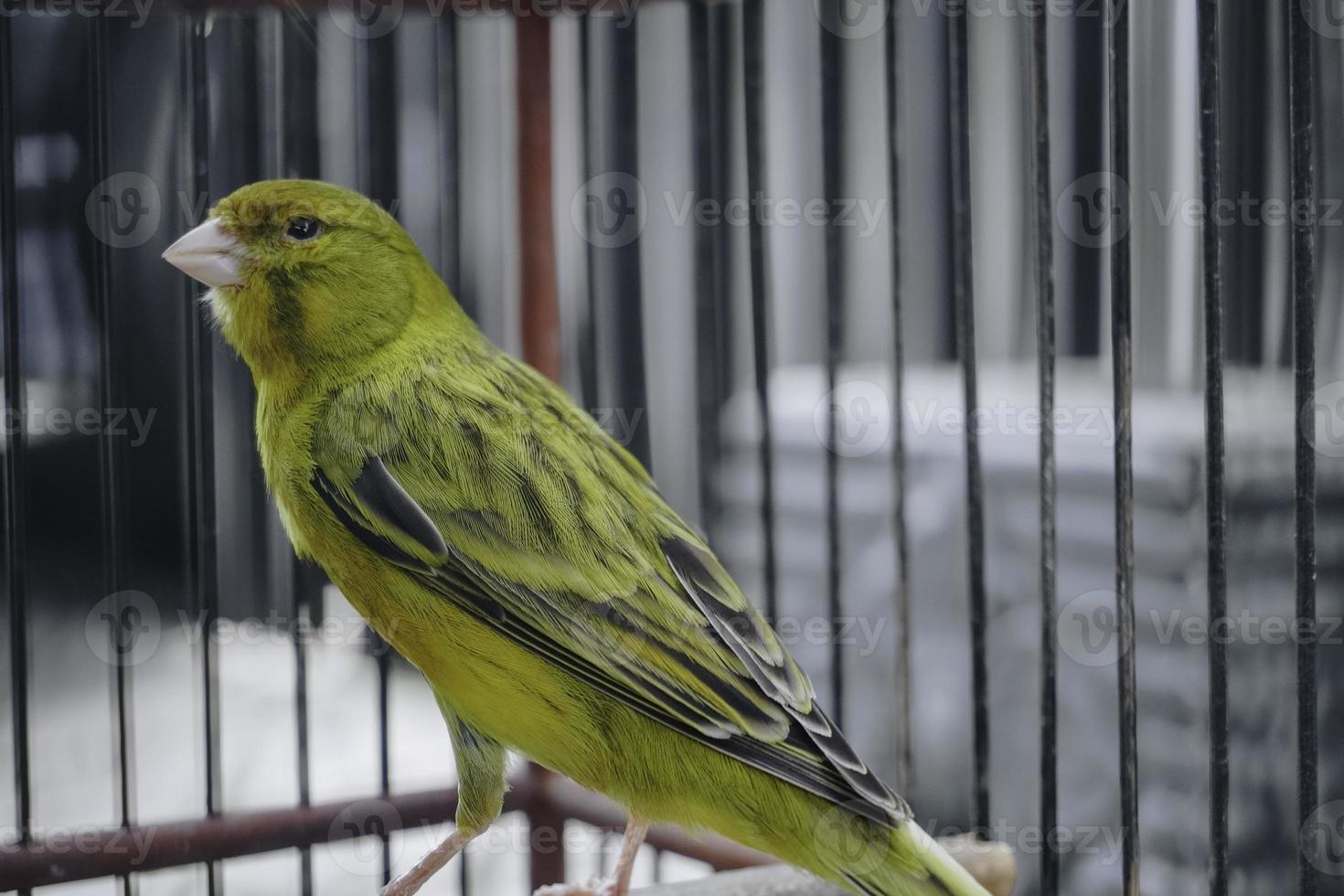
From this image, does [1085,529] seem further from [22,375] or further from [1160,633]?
[22,375]

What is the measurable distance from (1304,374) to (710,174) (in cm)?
61

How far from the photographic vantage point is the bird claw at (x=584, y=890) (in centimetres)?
103

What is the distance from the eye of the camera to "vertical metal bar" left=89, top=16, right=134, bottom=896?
1.02 m

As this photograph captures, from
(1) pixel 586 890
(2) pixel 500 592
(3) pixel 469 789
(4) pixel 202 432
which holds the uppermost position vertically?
(4) pixel 202 432

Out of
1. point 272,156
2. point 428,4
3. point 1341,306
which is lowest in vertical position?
point 1341,306

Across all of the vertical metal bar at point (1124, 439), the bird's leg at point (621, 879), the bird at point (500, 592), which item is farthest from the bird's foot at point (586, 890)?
the vertical metal bar at point (1124, 439)

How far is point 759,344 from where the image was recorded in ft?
3.52

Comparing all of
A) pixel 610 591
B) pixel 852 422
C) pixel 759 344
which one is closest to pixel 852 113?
pixel 852 422

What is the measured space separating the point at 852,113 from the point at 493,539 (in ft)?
3.86

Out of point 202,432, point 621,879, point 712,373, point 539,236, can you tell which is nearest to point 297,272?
point 202,432

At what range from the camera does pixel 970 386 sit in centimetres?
101

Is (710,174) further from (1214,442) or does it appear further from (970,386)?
(1214,442)

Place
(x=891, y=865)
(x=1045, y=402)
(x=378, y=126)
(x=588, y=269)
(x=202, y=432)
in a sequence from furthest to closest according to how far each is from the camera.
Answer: (x=588, y=269) → (x=378, y=126) → (x=202, y=432) → (x=1045, y=402) → (x=891, y=865)

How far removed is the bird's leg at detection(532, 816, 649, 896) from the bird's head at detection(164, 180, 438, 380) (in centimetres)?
46
